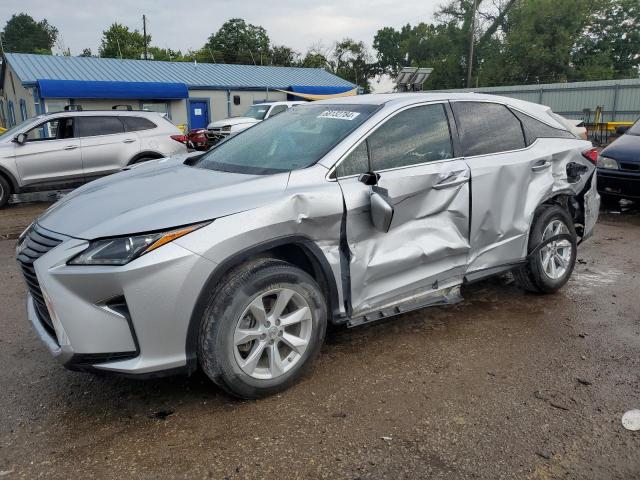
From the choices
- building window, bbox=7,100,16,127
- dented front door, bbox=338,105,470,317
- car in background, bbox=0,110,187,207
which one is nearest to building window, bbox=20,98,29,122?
building window, bbox=7,100,16,127

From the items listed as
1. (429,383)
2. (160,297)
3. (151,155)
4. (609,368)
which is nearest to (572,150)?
(609,368)

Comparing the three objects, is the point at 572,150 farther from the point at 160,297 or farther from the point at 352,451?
the point at 160,297

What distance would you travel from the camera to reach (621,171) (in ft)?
26.4

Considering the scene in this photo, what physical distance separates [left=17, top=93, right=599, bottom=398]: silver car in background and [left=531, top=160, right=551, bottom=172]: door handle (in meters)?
0.02

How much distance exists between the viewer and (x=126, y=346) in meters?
2.60

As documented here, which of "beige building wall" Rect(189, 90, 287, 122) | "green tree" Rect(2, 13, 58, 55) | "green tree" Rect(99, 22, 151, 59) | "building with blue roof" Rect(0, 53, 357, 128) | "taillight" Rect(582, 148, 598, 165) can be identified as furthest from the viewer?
"green tree" Rect(2, 13, 58, 55)

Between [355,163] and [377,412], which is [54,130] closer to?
[355,163]

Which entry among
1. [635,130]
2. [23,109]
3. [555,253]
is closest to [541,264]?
[555,253]

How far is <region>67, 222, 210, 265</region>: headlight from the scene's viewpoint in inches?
100

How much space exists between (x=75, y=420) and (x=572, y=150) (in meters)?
4.33

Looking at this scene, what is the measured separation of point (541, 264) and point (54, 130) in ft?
29.3

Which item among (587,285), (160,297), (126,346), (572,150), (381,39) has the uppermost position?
(381,39)

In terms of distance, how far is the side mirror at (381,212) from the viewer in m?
3.15

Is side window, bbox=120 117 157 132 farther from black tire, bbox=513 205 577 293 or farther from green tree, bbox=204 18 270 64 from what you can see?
green tree, bbox=204 18 270 64
